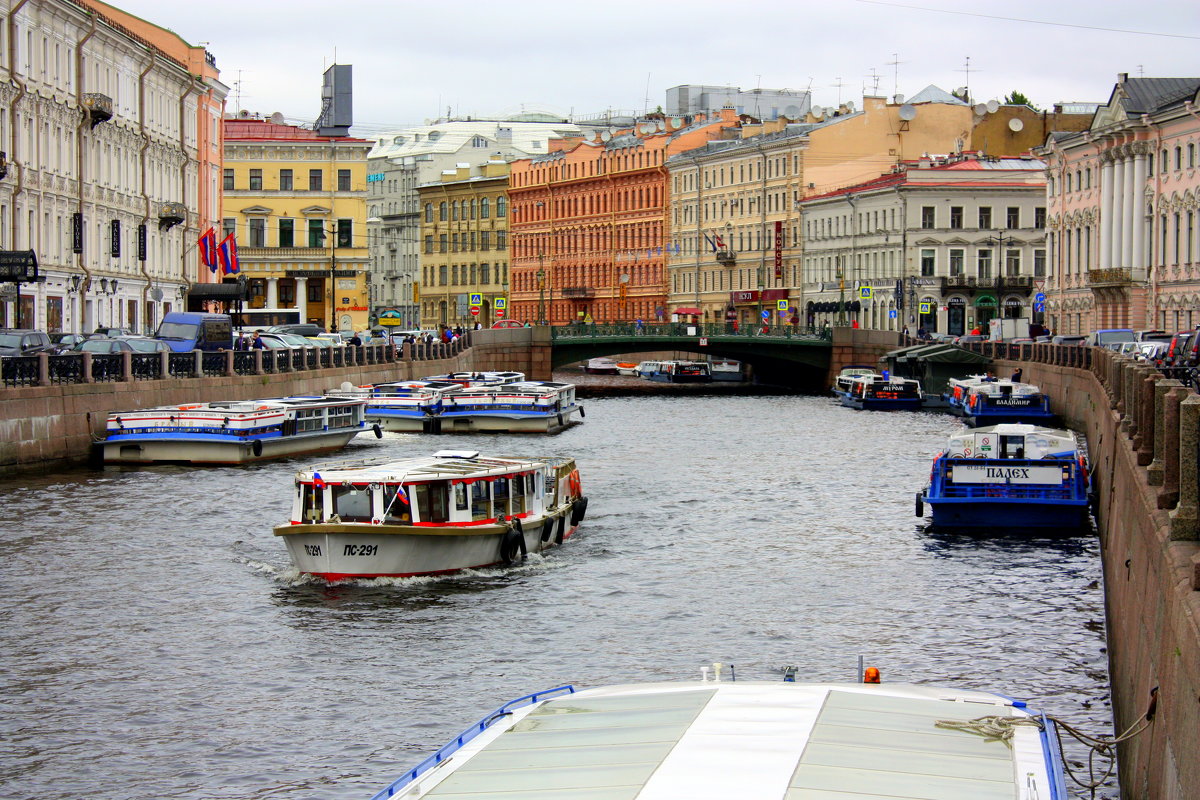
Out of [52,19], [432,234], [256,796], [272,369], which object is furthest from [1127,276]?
[432,234]

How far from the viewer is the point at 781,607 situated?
22.5 metres

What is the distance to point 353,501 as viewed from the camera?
23.8 m

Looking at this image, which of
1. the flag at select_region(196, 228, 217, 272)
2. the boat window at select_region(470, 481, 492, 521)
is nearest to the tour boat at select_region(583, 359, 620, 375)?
the flag at select_region(196, 228, 217, 272)

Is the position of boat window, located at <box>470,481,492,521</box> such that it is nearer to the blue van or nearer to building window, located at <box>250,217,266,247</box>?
the blue van

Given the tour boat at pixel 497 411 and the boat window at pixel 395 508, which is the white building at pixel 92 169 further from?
the boat window at pixel 395 508

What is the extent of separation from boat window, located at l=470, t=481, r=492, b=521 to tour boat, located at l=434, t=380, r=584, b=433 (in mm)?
27026

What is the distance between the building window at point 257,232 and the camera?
3757 inches

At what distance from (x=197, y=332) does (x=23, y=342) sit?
9.31m

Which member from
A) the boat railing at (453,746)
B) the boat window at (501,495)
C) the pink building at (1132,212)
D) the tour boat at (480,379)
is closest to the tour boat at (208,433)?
the boat window at (501,495)

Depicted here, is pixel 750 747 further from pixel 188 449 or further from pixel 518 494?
pixel 188 449

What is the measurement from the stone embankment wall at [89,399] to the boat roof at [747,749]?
85.2 feet

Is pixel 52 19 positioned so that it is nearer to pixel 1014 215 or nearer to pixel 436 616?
pixel 436 616

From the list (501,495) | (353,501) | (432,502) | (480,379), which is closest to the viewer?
(353,501)

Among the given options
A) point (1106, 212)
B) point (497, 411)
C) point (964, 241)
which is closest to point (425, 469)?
point (497, 411)
